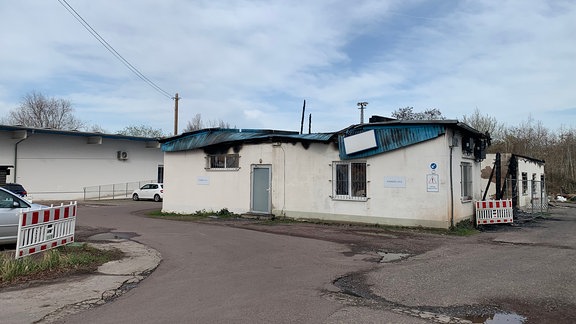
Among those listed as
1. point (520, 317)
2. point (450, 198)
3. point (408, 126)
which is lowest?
point (520, 317)

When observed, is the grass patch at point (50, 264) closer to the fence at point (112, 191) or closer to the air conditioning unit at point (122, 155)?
the fence at point (112, 191)

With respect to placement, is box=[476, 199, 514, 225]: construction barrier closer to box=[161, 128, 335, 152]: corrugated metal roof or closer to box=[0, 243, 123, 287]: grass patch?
box=[161, 128, 335, 152]: corrugated metal roof

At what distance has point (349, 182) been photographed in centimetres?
1727

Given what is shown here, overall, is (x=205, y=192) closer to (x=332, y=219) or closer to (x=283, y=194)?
(x=283, y=194)

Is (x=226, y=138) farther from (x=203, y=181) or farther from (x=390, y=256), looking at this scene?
(x=390, y=256)

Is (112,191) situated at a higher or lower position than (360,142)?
lower

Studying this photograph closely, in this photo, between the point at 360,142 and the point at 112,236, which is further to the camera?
the point at 360,142

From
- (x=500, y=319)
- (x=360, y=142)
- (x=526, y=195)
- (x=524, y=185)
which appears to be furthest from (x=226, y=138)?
(x=526, y=195)

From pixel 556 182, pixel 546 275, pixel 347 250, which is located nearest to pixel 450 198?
pixel 347 250

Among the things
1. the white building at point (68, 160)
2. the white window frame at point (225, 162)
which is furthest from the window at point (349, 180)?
the white building at point (68, 160)

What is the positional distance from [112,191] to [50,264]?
32092 mm

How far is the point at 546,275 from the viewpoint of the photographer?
26.8 ft

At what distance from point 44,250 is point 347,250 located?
22.6ft

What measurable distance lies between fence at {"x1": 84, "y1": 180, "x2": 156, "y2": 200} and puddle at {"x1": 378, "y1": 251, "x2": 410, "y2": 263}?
31.8 metres
